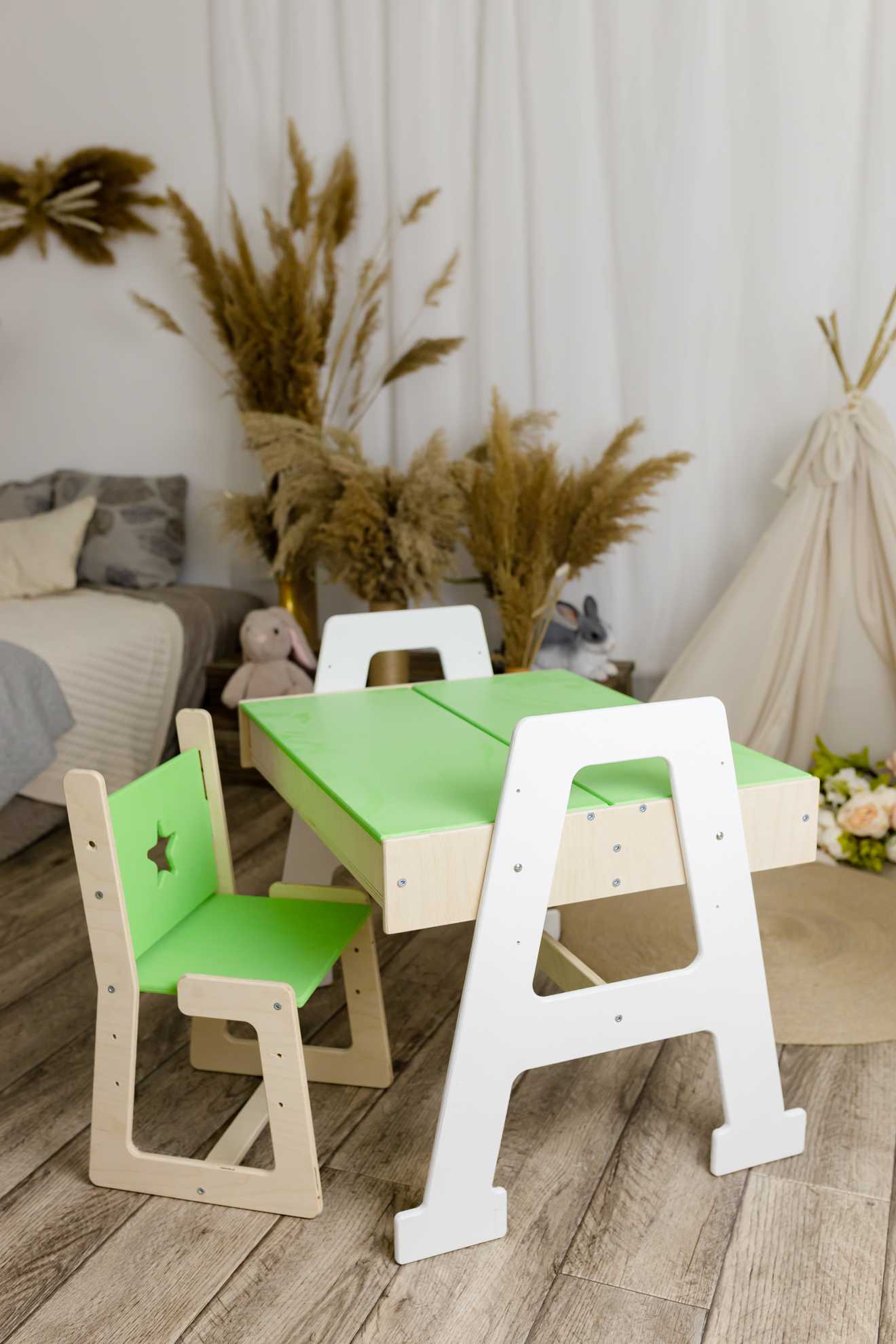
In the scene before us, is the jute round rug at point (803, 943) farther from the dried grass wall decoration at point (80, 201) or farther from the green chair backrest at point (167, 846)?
the dried grass wall decoration at point (80, 201)

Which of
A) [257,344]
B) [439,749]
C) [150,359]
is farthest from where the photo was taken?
[150,359]

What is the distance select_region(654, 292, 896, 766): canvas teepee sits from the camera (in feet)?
8.75

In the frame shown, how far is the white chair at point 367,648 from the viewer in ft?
6.25

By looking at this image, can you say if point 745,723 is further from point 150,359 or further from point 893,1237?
point 150,359

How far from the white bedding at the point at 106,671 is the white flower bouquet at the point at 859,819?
1662 millimetres

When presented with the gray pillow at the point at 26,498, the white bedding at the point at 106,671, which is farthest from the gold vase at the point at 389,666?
the gray pillow at the point at 26,498

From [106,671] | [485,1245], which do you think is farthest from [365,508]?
[485,1245]

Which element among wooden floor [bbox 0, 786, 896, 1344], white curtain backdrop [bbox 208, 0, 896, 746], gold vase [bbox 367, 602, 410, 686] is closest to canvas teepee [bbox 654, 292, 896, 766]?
white curtain backdrop [bbox 208, 0, 896, 746]

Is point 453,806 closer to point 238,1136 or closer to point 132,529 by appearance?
point 238,1136

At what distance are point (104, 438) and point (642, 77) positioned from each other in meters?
1.94

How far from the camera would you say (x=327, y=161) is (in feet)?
10.7

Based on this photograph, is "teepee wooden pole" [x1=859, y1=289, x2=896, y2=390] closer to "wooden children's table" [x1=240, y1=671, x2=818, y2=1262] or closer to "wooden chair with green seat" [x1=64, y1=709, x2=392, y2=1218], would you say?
"wooden children's table" [x1=240, y1=671, x2=818, y2=1262]

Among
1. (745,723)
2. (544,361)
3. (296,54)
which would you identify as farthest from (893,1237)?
(296,54)

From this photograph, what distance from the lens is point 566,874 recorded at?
51.3 inches
